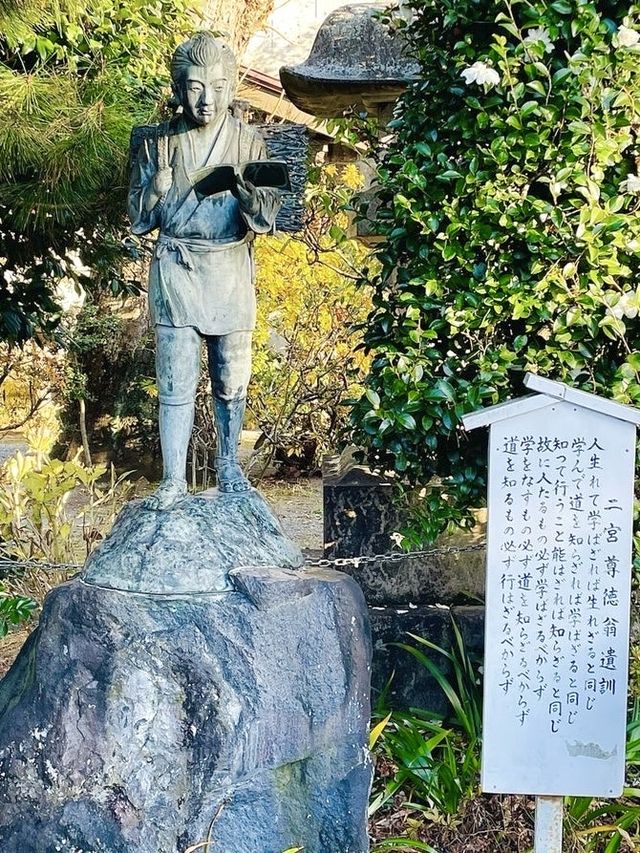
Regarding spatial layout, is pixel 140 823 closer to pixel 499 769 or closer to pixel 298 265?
pixel 499 769

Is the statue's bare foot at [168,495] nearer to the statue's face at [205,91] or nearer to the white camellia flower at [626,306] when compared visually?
the statue's face at [205,91]

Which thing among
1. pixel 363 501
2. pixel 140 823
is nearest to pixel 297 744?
pixel 140 823

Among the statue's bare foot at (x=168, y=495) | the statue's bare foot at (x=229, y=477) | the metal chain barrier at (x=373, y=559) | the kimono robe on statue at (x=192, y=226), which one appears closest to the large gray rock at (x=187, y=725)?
the statue's bare foot at (x=168, y=495)

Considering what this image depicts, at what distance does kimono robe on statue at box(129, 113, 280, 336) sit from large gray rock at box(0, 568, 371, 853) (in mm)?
928

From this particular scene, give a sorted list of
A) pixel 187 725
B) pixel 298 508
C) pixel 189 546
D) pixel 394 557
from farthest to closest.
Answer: pixel 298 508, pixel 394 557, pixel 189 546, pixel 187 725

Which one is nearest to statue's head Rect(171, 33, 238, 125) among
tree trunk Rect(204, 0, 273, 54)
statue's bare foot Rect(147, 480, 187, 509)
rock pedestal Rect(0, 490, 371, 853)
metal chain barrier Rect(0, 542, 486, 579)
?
statue's bare foot Rect(147, 480, 187, 509)

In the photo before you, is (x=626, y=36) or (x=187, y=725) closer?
(x=187, y=725)

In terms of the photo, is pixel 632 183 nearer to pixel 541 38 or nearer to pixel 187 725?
pixel 541 38

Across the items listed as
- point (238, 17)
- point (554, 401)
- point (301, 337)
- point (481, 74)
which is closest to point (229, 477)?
point (554, 401)

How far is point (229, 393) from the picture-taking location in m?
3.53

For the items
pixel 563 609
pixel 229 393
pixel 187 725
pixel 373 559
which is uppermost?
pixel 229 393

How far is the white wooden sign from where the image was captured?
294 centimetres

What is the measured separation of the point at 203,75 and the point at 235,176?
0.33 meters

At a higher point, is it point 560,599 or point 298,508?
point 560,599
